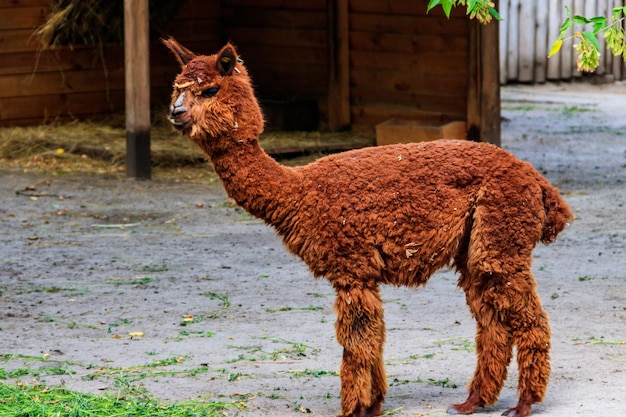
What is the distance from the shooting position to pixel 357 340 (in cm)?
458

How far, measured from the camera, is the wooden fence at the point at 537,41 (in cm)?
1895

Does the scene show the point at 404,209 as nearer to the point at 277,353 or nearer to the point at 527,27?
the point at 277,353

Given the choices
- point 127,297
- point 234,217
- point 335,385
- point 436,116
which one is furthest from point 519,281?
point 436,116

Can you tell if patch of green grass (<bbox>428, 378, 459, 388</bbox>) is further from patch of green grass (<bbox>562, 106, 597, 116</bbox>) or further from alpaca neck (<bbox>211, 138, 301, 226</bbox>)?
patch of green grass (<bbox>562, 106, 597, 116</bbox>)

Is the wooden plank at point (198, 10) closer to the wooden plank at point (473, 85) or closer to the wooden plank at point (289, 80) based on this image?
the wooden plank at point (289, 80)

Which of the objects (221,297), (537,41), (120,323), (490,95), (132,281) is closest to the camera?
(120,323)

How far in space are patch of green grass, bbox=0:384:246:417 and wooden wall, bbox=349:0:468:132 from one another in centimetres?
787

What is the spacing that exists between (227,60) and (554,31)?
1522cm

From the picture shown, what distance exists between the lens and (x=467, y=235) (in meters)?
4.71

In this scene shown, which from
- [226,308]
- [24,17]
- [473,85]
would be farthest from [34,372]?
[24,17]

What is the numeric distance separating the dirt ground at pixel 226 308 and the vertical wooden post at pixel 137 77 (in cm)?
36

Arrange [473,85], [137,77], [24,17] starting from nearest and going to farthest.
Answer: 1. [137,77]
2. [473,85]
3. [24,17]

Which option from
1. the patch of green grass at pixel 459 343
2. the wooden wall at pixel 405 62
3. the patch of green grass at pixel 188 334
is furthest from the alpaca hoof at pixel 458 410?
the wooden wall at pixel 405 62

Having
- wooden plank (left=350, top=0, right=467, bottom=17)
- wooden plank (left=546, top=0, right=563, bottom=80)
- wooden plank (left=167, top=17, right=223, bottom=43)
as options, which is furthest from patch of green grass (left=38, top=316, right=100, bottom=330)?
wooden plank (left=546, top=0, right=563, bottom=80)
